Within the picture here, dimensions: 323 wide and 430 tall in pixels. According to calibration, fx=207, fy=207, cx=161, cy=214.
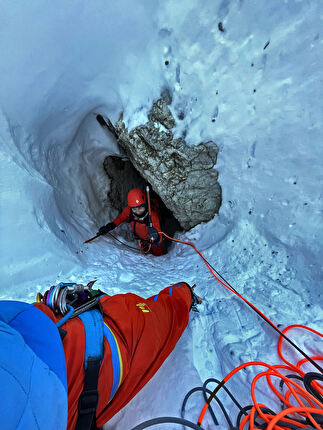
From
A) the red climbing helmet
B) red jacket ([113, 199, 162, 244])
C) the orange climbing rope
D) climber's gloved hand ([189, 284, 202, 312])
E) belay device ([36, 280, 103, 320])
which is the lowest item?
the orange climbing rope

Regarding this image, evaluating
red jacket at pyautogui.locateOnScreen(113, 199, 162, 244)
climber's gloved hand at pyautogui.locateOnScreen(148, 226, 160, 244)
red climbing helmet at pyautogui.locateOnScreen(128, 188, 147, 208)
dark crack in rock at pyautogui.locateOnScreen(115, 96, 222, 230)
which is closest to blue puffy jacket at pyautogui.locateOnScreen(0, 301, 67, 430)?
dark crack in rock at pyautogui.locateOnScreen(115, 96, 222, 230)

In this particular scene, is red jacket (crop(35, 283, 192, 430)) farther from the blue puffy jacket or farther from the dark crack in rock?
the dark crack in rock

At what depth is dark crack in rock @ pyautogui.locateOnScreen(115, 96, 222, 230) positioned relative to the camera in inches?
101

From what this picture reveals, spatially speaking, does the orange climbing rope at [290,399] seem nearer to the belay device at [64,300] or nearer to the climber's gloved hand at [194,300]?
the climber's gloved hand at [194,300]

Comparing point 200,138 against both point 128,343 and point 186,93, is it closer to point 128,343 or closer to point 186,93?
point 186,93

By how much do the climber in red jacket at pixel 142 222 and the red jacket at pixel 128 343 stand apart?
1681 millimetres

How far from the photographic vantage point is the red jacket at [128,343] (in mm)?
971

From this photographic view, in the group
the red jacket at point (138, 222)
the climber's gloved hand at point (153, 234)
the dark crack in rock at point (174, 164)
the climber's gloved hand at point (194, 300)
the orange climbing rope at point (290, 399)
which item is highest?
the dark crack in rock at point (174, 164)

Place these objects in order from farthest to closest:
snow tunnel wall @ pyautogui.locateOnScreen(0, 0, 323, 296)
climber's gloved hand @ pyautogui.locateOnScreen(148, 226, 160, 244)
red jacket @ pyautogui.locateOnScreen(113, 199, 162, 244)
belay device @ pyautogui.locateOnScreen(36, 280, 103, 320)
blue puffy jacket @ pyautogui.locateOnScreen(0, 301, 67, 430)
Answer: red jacket @ pyautogui.locateOnScreen(113, 199, 162, 244) < climber's gloved hand @ pyautogui.locateOnScreen(148, 226, 160, 244) < snow tunnel wall @ pyautogui.locateOnScreen(0, 0, 323, 296) < belay device @ pyautogui.locateOnScreen(36, 280, 103, 320) < blue puffy jacket @ pyautogui.locateOnScreen(0, 301, 67, 430)

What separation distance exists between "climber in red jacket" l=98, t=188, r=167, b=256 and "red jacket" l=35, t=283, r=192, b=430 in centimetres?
168

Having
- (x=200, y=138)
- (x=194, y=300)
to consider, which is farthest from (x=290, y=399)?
(x=200, y=138)

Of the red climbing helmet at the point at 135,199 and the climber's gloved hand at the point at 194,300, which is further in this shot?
the red climbing helmet at the point at 135,199

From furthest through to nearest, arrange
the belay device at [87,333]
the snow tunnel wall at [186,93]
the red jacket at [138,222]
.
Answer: the red jacket at [138,222]
the snow tunnel wall at [186,93]
the belay device at [87,333]

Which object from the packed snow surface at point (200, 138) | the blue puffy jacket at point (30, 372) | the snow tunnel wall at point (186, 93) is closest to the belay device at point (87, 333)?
the blue puffy jacket at point (30, 372)
